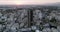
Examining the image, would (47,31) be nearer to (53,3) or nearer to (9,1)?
(53,3)

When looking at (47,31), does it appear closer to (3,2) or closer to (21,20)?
(21,20)

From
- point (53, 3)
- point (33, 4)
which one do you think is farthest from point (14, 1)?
point (53, 3)

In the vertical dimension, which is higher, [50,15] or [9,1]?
[9,1]

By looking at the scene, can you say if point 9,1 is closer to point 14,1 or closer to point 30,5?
point 14,1

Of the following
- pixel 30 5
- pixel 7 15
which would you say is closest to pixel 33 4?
pixel 30 5

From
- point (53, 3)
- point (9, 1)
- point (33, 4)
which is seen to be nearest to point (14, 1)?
point (9, 1)

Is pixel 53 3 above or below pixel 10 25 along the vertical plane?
above

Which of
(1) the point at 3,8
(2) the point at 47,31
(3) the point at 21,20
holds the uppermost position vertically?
(1) the point at 3,8

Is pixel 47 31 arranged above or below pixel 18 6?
below
